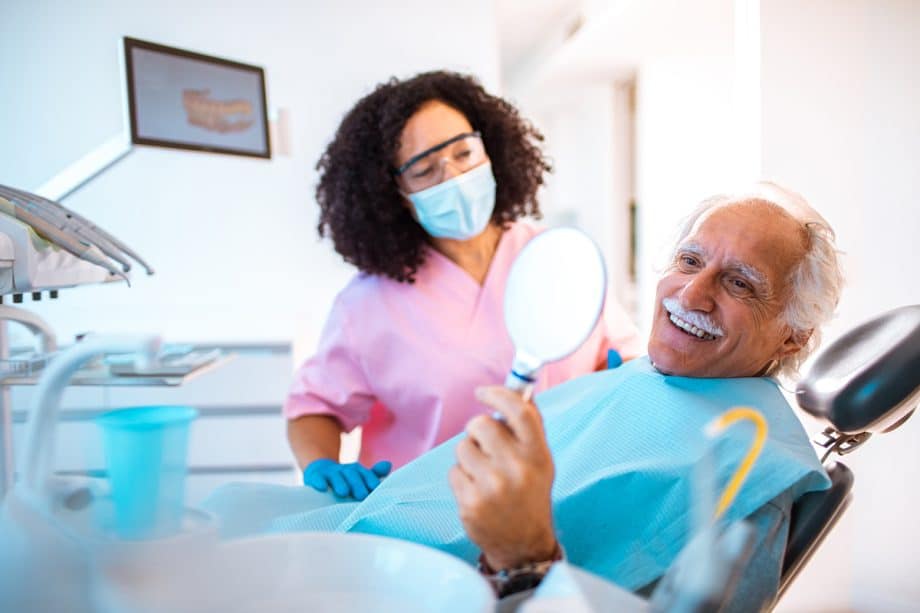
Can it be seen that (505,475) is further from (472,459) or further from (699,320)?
(699,320)

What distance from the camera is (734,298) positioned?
1.13 metres

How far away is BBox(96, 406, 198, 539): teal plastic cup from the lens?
64 centimetres

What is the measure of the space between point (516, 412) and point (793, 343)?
0.72 m

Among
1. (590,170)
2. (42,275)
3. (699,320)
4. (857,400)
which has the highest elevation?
(590,170)

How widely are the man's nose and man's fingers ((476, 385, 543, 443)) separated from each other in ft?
1.73

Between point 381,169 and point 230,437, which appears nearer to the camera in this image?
point 381,169

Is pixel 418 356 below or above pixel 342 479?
above

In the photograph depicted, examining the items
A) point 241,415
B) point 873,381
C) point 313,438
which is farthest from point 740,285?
point 241,415

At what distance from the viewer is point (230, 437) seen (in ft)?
7.74

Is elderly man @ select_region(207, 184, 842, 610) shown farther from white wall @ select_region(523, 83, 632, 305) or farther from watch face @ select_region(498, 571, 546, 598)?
white wall @ select_region(523, 83, 632, 305)

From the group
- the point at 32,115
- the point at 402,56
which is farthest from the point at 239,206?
the point at 32,115

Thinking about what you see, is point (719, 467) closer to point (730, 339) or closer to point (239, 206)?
point (730, 339)

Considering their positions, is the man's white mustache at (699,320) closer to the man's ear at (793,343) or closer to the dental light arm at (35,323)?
the man's ear at (793,343)

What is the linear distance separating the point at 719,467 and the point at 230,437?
1838mm
